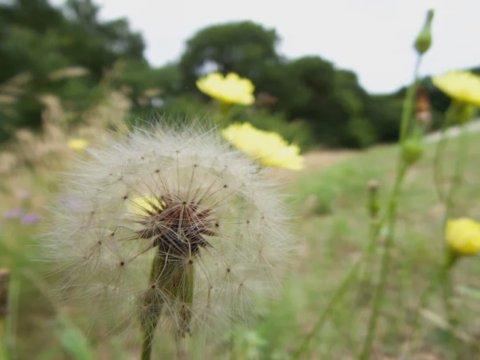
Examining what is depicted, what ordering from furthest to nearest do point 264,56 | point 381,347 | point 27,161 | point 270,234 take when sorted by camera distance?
point 264,56, point 27,161, point 381,347, point 270,234

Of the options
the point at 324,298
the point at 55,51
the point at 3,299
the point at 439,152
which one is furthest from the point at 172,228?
the point at 55,51

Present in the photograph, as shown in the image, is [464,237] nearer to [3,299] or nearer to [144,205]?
[144,205]

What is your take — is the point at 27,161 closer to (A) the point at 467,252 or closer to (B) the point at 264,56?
(B) the point at 264,56

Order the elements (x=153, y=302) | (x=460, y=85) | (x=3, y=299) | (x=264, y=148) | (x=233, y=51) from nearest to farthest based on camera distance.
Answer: (x=153, y=302), (x=3, y=299), (x=264, y=148), (x=460, y=85), (x=233, y=51)

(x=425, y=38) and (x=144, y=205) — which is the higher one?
(x=425, y=38)

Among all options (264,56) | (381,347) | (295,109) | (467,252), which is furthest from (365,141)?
(467,252)

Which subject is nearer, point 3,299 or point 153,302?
point 153,302

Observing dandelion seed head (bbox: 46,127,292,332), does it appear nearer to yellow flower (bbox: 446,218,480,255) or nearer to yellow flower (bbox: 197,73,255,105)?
yellow flower (bbox: 197,73,255,105)
